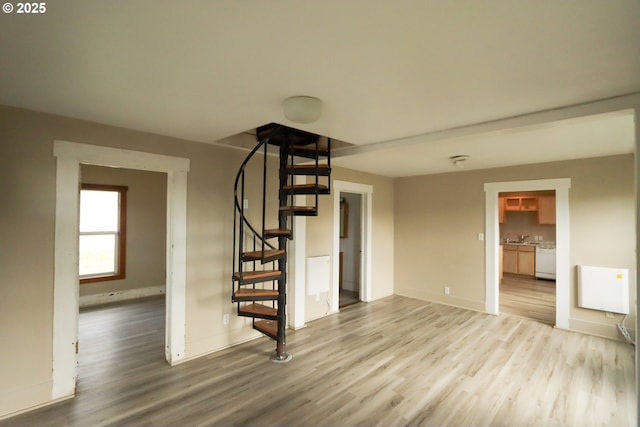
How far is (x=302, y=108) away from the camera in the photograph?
207 centimetres

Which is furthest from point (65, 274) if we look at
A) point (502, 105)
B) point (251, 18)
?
point (502, 105)

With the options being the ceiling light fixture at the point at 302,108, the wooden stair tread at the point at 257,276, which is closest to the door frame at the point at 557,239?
the wooden stair tread at the point at 257,276

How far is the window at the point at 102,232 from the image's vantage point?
17.2 ft

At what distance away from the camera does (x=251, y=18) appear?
127cm

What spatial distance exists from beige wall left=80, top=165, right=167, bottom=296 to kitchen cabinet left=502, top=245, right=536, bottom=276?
8.38 metres

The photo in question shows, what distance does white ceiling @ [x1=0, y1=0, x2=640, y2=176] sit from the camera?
1.23 meters

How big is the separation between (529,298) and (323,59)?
247 inches

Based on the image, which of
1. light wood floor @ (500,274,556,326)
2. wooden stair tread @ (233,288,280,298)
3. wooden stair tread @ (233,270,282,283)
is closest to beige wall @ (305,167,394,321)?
wooden stair tread @ (233,270,282,283)

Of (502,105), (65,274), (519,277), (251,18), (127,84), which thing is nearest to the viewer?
(251,18)

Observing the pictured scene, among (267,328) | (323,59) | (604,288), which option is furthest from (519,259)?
(323,59)

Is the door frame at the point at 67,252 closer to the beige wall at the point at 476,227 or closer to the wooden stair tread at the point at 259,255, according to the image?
the wooden stair tread at the point at 259,255

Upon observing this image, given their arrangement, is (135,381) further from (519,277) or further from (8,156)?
(519,277)

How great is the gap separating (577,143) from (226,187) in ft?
13.3

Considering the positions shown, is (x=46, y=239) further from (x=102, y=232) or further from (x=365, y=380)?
(x=102, y=232)
